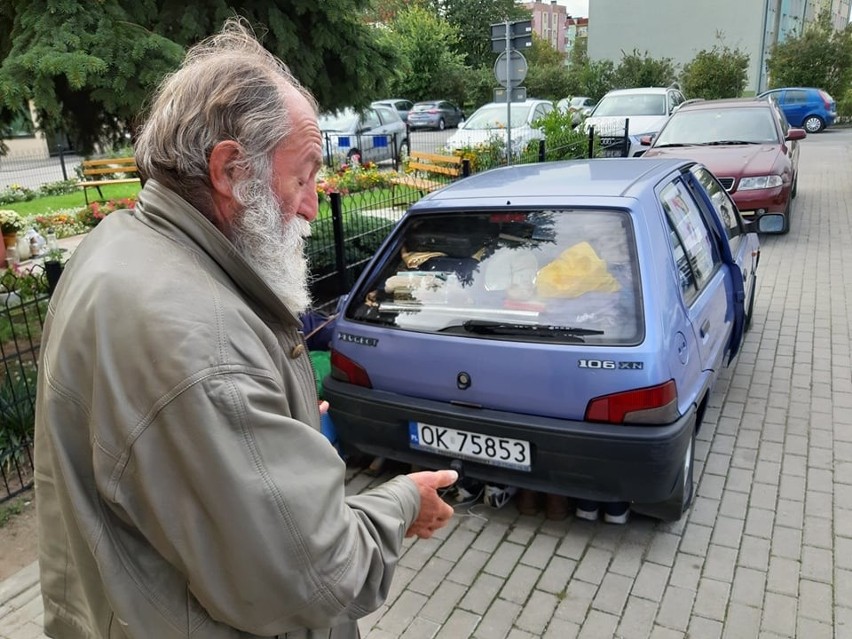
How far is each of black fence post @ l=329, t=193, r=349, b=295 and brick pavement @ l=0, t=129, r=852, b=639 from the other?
7.72 feet

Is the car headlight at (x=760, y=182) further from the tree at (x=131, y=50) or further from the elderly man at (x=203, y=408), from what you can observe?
the elderly man at (x=203, y=408)

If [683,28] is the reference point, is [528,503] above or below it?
below

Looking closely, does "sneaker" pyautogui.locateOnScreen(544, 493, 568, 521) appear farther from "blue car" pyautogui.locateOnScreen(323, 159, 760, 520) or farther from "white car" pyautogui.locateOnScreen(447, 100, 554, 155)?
"white car" pyautogui.locateOnScreen(447, 100, 554, 155)

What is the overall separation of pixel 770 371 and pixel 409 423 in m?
3.19

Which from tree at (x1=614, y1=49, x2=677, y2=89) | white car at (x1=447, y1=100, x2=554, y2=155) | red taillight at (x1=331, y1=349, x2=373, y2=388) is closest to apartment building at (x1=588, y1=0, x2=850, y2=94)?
tree at (x1=614, y1=49, x2=677, y2=89)

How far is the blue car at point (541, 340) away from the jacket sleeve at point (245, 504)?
1783mm

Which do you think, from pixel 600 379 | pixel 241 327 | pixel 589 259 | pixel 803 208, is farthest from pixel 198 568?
pixel 803 208

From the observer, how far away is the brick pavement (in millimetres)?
2652

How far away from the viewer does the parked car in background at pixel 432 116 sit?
98.2 ft

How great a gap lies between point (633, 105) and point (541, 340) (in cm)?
1443

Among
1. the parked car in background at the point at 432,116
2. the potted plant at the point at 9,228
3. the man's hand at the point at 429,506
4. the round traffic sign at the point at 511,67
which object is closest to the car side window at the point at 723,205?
the man's hand at the point at 429,506

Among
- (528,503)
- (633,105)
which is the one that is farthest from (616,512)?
(633,105)

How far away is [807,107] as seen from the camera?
25.7 metres

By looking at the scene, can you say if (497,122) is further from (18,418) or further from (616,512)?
(616,512)
